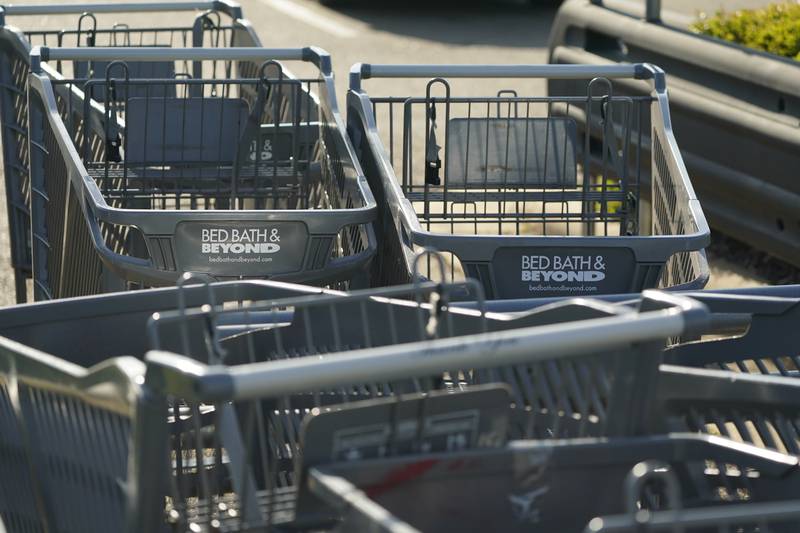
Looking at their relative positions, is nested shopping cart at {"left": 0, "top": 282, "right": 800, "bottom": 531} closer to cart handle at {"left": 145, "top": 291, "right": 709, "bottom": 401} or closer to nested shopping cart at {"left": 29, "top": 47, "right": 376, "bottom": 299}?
cart handle at {"left": 145, "top": 291, "right": 709, "bottom": 401}

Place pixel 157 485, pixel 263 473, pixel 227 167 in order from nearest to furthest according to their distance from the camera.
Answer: pixel 157 485
pixel 263 473
pixel 227 167

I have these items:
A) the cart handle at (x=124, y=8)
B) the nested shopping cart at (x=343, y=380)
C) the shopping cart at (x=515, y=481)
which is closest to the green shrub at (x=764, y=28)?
the cart handle at (x=124, y=8)

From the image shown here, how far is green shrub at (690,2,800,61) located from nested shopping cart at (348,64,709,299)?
214cm

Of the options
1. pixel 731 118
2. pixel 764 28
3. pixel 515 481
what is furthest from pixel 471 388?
pixel 764 28

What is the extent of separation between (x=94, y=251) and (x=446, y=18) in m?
11.1

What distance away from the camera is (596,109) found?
789cm

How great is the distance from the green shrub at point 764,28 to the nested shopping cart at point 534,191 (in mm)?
2137

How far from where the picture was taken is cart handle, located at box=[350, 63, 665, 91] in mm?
5277

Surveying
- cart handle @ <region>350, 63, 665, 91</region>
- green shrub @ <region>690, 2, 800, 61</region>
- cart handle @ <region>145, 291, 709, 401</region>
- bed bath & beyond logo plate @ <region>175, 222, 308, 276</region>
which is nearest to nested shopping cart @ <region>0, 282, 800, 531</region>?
cart handle @ <region>145, 291, 709, 401</region>

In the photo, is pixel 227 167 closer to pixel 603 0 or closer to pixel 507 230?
pixel 507 230

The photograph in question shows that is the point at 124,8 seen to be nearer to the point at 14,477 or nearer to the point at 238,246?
the point at 238,246

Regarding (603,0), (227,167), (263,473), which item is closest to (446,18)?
(603,0)

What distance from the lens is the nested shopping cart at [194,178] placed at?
449cm

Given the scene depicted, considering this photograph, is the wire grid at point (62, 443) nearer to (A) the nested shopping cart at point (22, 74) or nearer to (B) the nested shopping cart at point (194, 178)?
(B) the nested shopping cart at point (194, 178)
